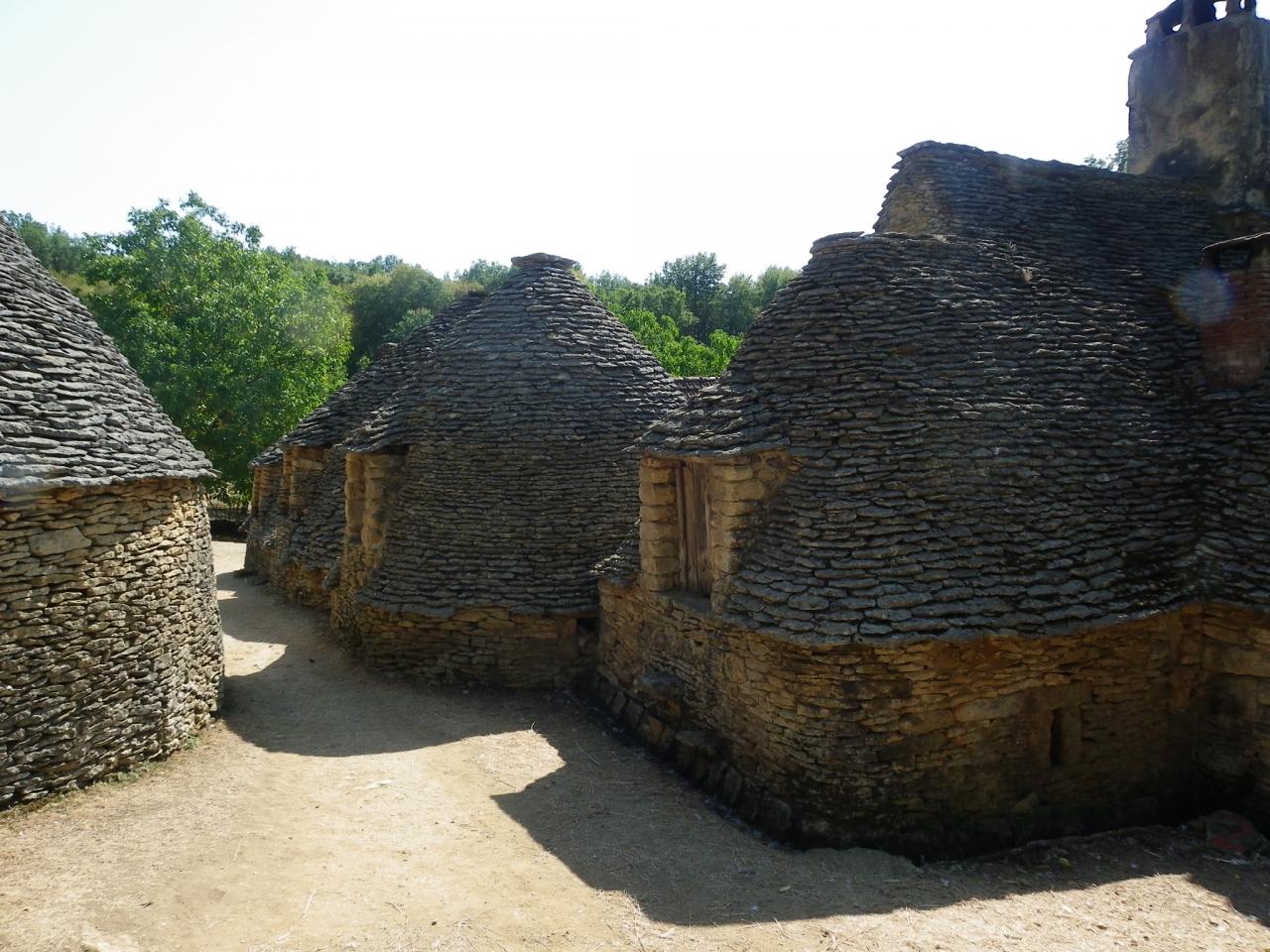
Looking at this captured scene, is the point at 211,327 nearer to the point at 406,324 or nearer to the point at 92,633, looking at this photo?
the point at 406,324

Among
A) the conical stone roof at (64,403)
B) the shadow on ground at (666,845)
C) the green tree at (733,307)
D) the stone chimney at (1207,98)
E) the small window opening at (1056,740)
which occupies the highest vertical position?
the green tree at (733,307)

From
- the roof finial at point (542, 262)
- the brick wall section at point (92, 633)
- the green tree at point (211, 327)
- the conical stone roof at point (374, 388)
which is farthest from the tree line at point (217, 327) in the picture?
the brick wall section at point (92, 633)

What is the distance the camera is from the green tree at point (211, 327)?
25141mm

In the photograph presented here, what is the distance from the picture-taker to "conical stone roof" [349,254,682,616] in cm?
1264

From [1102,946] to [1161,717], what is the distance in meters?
3.24

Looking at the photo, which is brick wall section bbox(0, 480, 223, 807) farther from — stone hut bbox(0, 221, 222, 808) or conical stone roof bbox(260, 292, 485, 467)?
conical stone roof bbox(260, 292, 485, 467)

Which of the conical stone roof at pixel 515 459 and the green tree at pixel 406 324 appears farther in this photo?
the green tree at pixel 406 324

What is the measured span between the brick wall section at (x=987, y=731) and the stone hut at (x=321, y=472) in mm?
11245

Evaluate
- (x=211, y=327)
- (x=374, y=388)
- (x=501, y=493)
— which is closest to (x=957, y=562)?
(x=501, y=493)

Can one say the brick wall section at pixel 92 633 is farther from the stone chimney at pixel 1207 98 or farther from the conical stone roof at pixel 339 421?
the stone chimney at pixel 1207 98

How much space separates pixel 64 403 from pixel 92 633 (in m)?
2.55

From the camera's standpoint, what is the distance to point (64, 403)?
9117mm

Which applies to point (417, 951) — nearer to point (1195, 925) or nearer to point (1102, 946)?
point (1102, 946)

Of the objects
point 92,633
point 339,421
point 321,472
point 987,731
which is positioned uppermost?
point 339,421
